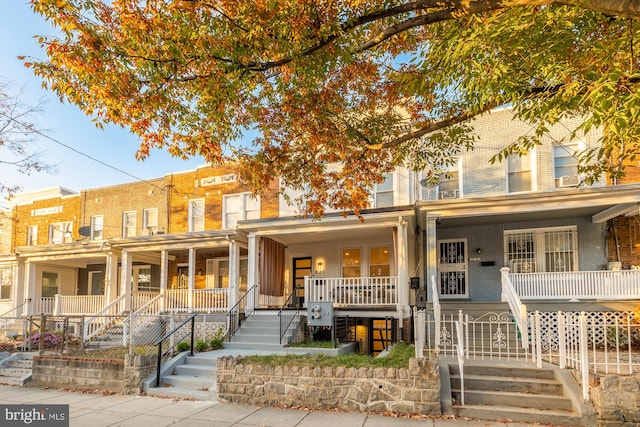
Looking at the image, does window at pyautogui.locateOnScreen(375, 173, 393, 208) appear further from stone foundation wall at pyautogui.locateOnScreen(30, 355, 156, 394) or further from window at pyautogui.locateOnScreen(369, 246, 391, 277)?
stone foundation wall at pyautogui.locateOnScreen(30, 355, 156, 394)

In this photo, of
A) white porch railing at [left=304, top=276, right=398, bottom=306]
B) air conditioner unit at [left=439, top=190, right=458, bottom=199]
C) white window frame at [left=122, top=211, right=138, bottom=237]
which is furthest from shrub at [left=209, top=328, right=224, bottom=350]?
white window frame at [left=122, top=211, right=138, bottom=237]

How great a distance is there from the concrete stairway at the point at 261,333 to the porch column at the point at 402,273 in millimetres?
3103

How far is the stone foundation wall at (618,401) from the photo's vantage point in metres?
6.11

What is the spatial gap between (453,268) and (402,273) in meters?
2.86

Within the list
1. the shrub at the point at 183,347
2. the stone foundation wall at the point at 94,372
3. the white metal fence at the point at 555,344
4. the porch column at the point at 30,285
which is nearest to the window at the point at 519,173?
the white metal fence at the point at 555,344

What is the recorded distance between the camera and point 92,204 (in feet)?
72.6

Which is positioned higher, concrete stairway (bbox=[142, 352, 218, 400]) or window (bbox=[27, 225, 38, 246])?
window (bbox=[27, 225, 38, 246])

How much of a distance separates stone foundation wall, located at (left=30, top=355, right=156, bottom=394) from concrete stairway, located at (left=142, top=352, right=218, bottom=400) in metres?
0.28

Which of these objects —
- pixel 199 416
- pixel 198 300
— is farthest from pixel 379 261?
pixel 199 416

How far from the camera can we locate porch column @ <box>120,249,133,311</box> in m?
16.8

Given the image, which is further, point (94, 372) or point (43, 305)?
point (43, 305)

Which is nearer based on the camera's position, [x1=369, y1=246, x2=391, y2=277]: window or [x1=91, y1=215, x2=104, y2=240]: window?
[x1=369, y1=246, x2=391, y2=277]: window

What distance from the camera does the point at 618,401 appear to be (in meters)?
6.18

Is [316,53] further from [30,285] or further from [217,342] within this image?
[30,285]
